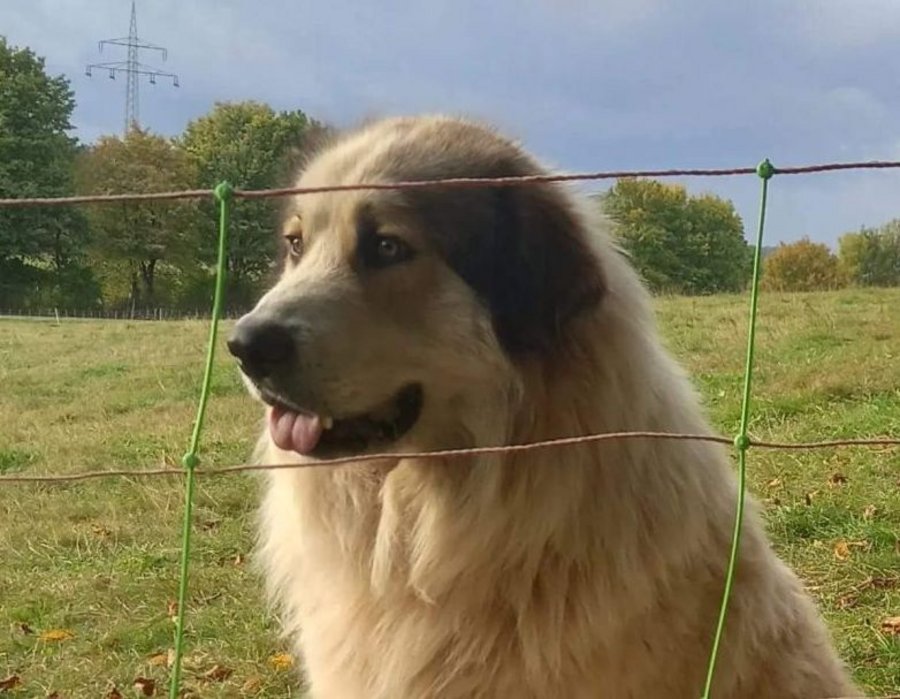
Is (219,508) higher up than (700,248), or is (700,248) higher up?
(700,248)

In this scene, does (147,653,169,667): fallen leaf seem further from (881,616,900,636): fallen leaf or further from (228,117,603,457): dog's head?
(881,616,900,636): fallen leaf

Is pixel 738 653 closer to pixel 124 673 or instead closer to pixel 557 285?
pixel 557 285

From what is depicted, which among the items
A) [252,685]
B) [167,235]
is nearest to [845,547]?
[252,685]

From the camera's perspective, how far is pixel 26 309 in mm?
20641

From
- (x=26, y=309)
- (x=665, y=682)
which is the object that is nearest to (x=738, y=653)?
(x=665, y=682)

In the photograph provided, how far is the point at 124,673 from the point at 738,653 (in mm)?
2500

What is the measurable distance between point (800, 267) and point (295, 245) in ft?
52.3

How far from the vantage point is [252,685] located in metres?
3.81

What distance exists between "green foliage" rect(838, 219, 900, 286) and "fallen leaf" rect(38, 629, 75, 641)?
41.2 ft

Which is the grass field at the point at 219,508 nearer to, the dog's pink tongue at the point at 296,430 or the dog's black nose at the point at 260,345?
the dog's pink tongue at the point at 296,430

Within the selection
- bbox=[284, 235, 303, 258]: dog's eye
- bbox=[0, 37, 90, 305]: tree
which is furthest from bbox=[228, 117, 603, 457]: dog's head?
bbox=[0, 37, 90, 305]: tree

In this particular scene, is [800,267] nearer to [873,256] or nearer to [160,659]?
[873,256]

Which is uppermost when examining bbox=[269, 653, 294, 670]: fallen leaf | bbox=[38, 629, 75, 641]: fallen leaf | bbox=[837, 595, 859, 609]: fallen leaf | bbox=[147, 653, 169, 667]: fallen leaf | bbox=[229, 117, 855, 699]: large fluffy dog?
bbox=[229, 117, 855, 699]: large fluffy dog

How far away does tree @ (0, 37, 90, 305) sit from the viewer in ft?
70.3
